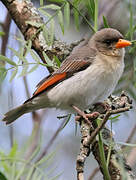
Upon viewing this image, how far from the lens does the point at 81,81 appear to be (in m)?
3.61

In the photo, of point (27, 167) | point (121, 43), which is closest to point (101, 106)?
point (121, 43)

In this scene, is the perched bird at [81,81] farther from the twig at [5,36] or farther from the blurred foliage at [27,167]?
the twig at [5,36]

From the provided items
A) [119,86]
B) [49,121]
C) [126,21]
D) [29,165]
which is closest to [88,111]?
[119,86]

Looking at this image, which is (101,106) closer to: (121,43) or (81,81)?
(81,81)

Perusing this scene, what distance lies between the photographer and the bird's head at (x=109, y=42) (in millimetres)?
3871

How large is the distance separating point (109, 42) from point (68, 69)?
0.62 meters

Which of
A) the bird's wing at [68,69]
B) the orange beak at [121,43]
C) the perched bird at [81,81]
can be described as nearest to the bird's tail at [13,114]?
the perched bird at [81,81]

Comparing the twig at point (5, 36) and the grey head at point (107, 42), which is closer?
the grey head at point (107, 42)

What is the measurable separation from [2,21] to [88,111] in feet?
6.46

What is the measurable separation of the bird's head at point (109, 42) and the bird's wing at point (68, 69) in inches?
9.1

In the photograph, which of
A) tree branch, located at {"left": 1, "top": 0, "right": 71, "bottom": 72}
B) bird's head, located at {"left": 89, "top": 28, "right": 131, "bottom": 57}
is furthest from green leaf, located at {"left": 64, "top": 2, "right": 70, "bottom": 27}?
bird's head, located at {"left": 89, "top": 28, "right": 131, "bottom": 57}

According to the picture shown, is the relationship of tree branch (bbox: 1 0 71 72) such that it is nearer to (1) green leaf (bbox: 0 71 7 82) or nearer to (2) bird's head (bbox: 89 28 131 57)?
(2) bird's head (bbox: 89 28 131 57)

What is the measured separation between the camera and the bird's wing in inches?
143

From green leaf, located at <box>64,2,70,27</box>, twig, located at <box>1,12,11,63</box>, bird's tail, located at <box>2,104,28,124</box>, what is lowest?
bird's tail, located at <box>2,104,28,124</box>
